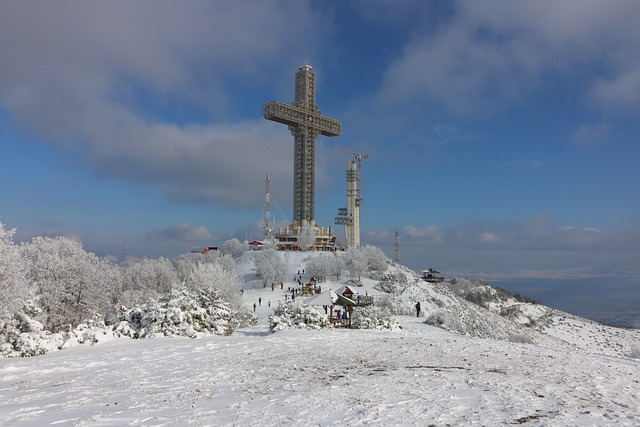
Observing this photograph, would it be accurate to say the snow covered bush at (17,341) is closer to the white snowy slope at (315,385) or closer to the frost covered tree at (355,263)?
the white snowy slope at (315,385)

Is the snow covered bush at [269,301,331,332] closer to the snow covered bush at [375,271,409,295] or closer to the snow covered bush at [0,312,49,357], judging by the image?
the snow covered bush at [0,312,49,357]

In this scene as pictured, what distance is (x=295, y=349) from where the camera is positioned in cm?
1748

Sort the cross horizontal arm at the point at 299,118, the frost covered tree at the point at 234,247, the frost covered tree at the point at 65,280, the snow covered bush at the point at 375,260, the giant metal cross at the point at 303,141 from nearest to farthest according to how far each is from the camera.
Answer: the frost covered tree at the point at 65,280, the snow covered bush at the point at 375,260, the frost covered tree at the point at 234,247, the cross horizontal arm at the point at 299,118, the giant metal cross at the point at 303,141

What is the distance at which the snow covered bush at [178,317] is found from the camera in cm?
2138

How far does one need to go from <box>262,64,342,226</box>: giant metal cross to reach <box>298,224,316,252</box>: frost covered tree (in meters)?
5.22

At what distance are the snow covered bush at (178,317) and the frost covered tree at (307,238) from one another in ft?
204

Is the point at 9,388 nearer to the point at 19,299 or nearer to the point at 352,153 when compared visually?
the point at 19,299

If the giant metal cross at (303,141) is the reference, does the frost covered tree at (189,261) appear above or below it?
below

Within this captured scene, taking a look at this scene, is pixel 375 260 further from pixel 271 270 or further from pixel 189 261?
pixel 189 261

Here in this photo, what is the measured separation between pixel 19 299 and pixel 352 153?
10410 centimetres

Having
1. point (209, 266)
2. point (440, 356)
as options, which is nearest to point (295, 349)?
point (440, 356)

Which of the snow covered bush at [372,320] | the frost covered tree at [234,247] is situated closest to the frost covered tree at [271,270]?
the frost covered tree at [234,247]

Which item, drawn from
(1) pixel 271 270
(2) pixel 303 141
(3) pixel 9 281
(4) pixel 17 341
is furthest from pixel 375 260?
(3) pixel 9 281

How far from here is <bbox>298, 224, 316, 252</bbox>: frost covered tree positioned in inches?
3439
